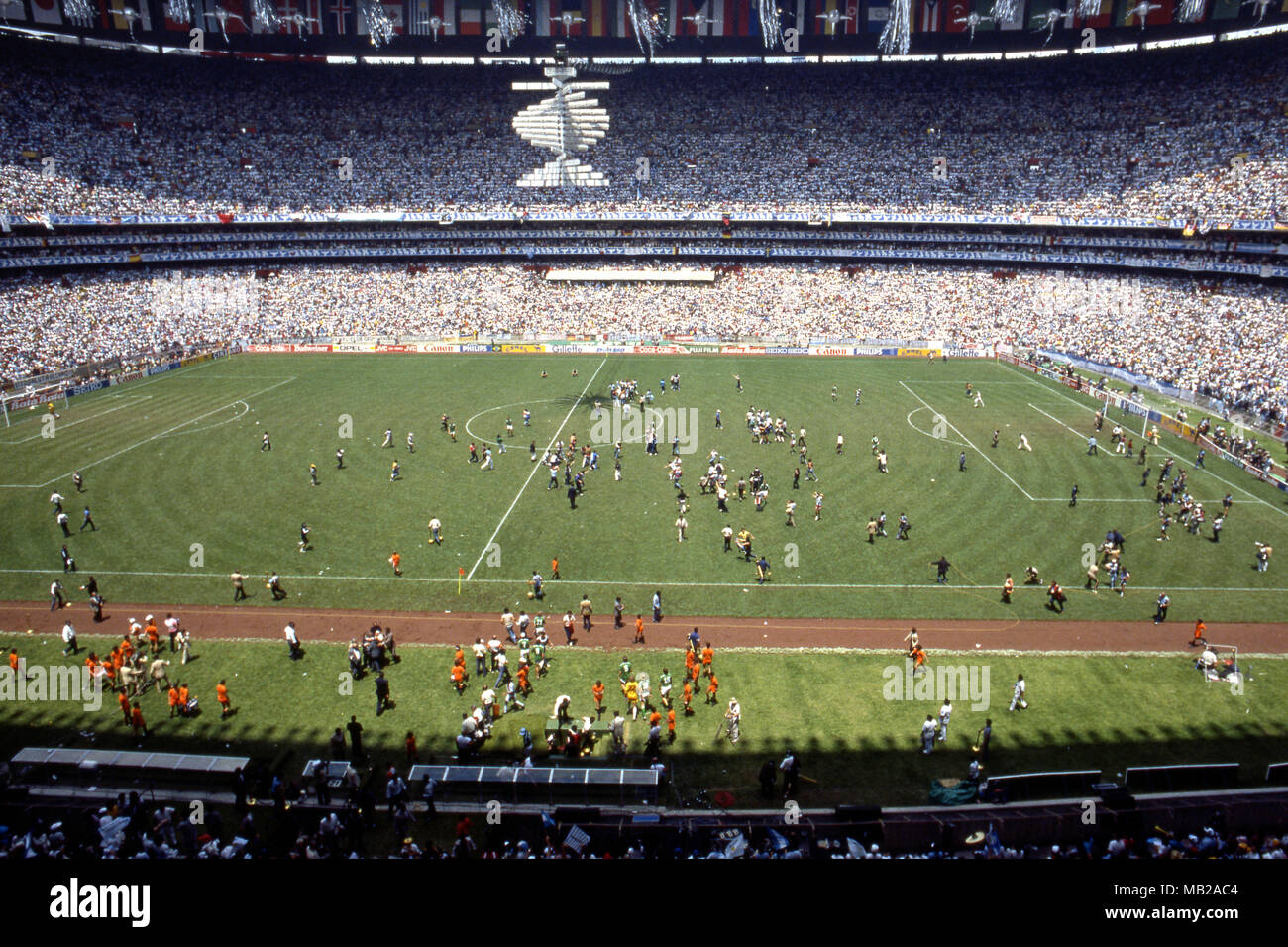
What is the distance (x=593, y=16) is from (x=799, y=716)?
76.6 meters

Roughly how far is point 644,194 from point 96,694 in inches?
2851

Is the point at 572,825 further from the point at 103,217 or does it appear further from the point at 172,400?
the point at 103,217

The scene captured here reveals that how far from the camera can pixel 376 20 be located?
2881 inches

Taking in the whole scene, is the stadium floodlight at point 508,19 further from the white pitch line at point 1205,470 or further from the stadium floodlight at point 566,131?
the white pitch line at point 1205,470

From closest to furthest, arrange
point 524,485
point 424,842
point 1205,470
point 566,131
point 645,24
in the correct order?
point 424,842
point 524,485
point 1205,470
point 645,24
point 566,131

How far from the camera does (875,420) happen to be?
146 ft

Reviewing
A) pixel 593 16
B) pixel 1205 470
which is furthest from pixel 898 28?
pixel 1205 470

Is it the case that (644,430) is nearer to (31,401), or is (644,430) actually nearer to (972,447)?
(972,447)

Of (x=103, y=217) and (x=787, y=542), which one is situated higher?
(x=103, y=217)

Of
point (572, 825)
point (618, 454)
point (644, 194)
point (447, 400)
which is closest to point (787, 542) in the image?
point (618, 454)

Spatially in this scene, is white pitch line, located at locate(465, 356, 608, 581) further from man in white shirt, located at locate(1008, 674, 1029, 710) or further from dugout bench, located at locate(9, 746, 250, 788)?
man in white shirt, located at locate(1008, 674, 1029, 710)

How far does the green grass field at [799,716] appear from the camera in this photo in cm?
1712
